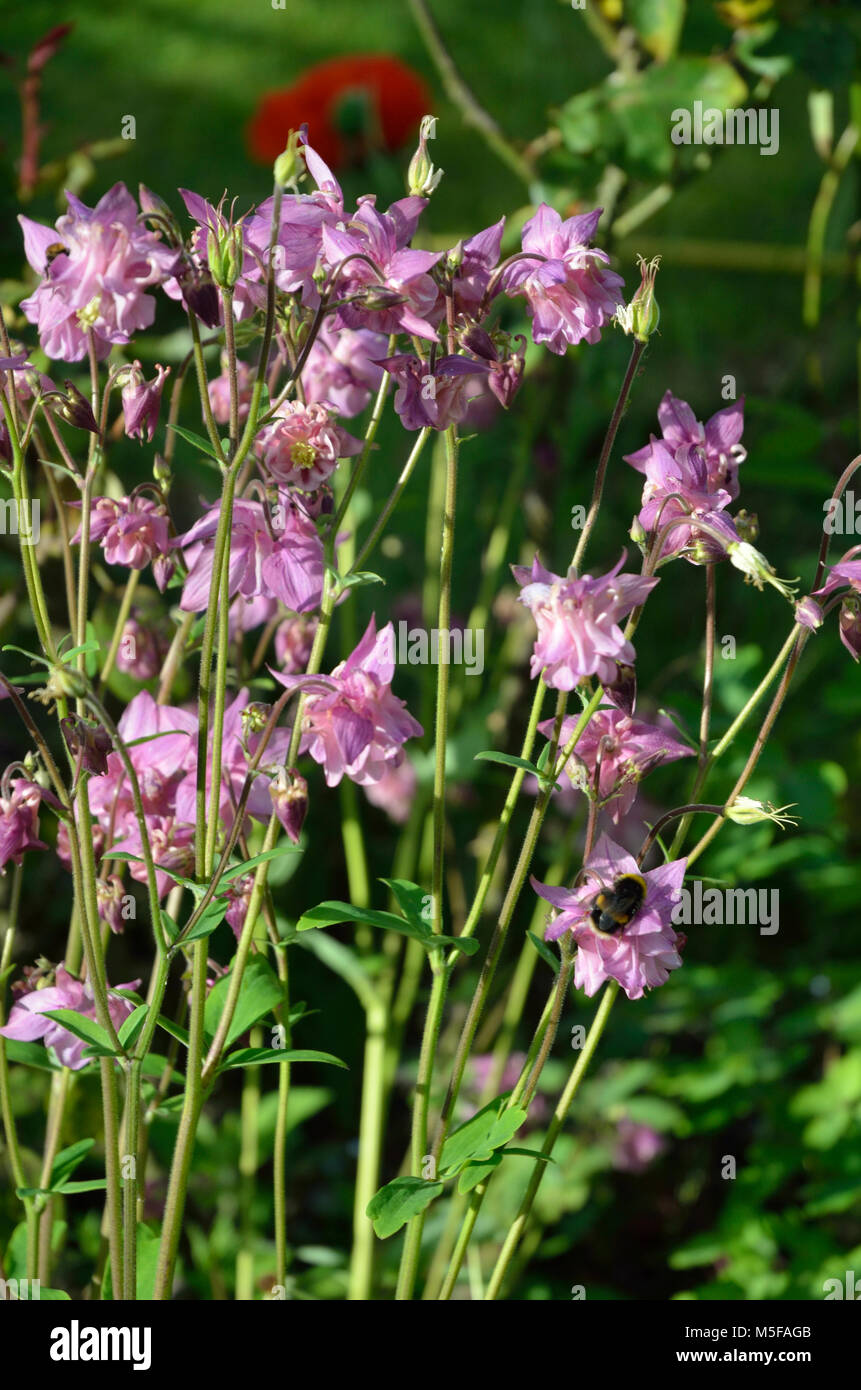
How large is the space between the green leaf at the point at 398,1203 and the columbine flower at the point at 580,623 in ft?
1.13

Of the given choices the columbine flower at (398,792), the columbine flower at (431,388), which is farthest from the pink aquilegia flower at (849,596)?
the columbine flower at (398,792)

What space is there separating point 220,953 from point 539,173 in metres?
1.10

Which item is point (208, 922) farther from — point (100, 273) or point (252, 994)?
point (100, 273)

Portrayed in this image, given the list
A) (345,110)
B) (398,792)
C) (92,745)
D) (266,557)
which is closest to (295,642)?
(266,557)

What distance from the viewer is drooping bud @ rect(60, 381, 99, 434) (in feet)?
2.64

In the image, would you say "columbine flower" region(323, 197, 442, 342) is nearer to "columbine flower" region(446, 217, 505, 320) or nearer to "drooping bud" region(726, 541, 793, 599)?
"columbine flower" region(446, 217, 505, 320)

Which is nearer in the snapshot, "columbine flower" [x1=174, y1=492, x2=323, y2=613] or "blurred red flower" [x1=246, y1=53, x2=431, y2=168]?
"columbine flower" [x1=174, y1=492, x2=323, y2=613]

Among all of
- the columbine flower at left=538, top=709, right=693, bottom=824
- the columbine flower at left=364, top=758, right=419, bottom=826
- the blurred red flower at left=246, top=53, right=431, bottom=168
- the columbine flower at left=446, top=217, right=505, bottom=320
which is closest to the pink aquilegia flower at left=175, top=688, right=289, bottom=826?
the columbine flower at left=538, top=709, right=693, bottom=824

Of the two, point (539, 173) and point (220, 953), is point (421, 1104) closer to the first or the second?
point (220, 953)

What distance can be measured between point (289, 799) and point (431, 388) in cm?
26

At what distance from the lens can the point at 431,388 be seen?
2.54 feet

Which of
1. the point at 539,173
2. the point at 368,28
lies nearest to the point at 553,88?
the point at 368,28

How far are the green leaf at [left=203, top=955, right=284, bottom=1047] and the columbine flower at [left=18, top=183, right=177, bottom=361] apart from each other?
1.41 ft

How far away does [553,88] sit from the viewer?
3182 millimetres
